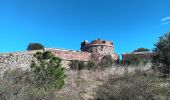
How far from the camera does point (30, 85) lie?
10.4 metres

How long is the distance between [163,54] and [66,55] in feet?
42.4

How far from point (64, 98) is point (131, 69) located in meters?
7.93

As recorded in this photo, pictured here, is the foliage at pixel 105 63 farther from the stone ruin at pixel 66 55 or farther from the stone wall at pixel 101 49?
the stone wall at pixel 101 49

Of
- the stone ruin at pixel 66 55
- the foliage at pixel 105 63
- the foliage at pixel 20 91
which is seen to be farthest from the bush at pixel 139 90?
the stone ruin at pixel 66 55

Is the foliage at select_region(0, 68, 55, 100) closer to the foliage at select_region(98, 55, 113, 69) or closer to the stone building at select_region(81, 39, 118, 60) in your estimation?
the foliage at select_region(98, 55, 113, 69)

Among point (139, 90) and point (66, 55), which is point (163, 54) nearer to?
point (139, 90)

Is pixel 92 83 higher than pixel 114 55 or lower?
lower

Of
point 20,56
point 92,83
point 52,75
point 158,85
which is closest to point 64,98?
point 52,75

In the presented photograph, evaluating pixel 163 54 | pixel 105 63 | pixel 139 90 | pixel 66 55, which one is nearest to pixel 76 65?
pixel 105 63

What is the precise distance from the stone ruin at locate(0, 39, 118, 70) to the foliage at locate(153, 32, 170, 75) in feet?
34.2

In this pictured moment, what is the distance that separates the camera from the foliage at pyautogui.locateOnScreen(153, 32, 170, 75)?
1756cm

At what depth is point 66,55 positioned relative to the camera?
2914 cm

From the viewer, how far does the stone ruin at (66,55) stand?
24359 mm

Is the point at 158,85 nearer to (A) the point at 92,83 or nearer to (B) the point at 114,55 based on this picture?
(A) the point at 92,83
